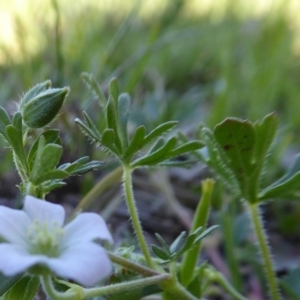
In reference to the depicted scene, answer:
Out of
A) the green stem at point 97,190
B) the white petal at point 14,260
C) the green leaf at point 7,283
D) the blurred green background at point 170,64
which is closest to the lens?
the white petal at point 14,260

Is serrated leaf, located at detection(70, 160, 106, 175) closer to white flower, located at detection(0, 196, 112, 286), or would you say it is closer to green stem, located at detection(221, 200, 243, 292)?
white flower, located at detection(0, 196, 112, 286)

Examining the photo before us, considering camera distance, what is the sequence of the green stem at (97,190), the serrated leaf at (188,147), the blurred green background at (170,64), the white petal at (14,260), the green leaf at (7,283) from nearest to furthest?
the white petal at (14,260), the green leaf at (7,283), the serrated leaf at (188,147), the green stem at (97,190), the blurred green background at (170,64)

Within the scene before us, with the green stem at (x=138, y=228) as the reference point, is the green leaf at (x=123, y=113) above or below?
above

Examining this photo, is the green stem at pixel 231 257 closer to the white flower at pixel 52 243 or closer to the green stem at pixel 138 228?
the green stem at pixel 138 228

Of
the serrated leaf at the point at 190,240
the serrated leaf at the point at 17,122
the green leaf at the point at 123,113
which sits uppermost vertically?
the green leaf at the point at 123,113

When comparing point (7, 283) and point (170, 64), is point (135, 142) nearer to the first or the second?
point (7, 283)

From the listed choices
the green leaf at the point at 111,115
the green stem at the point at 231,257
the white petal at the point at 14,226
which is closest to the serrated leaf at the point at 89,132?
the green leaf at the point at 111,115

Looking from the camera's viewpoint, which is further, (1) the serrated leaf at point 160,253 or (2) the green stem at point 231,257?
(2) the green stem at point 231,257

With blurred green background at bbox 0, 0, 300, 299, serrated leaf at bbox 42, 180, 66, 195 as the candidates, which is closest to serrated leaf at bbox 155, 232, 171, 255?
serrated leaf at bbox 42, 180, 66, 195

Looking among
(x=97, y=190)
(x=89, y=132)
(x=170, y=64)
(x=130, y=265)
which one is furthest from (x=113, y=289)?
(x=170, y=64)
